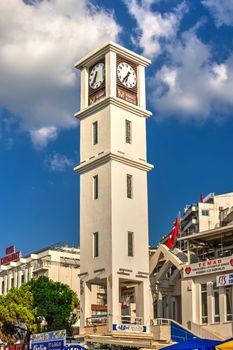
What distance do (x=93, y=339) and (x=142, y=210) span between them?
33.2 feet

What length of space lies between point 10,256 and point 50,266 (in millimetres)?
11446

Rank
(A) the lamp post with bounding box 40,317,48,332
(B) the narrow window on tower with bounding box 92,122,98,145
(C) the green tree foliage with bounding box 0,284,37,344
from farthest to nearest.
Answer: (A) the lamp post with bounding box 40,317,48,332
(C) the green tree foliage with bounding box 0,284,37,344
(B) the narrow window on tower with bounding box 92,122,98,145

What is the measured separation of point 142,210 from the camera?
A: 160 feet

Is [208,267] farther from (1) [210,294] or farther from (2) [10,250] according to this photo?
(2) [10,250]

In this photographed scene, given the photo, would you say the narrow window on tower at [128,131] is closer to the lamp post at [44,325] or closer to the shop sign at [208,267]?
the shop sign at [208,267]

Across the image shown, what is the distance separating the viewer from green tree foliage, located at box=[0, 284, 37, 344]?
50.9 meters

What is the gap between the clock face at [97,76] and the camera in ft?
164

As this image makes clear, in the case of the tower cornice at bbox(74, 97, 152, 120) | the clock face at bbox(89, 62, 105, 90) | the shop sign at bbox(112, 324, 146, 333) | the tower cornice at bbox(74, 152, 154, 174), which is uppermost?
the clock face at bbox(89, 62, 105, 90)

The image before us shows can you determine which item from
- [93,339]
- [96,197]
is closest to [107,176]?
[96,197]

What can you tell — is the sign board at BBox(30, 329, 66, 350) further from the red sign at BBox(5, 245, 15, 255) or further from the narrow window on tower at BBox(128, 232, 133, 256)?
the red sign at BBox(5, 245, 15, 255)

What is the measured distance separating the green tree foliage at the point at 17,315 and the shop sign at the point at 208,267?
12.0 metres

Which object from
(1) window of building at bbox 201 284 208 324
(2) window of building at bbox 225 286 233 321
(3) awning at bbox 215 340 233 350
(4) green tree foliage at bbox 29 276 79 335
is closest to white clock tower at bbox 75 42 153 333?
(1) window of building at bbox 201 284 208 324

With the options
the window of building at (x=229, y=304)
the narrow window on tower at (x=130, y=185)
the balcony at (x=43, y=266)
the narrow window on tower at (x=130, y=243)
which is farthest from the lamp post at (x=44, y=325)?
the balcony at (x=43, y=266)

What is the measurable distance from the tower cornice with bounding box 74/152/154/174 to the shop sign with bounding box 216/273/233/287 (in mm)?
9359
